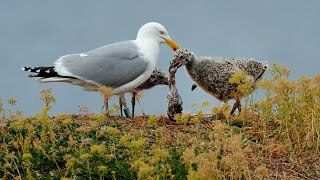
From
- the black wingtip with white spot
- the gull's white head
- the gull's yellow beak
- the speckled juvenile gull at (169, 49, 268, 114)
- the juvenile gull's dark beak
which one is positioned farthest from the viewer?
the gull's yellow beak

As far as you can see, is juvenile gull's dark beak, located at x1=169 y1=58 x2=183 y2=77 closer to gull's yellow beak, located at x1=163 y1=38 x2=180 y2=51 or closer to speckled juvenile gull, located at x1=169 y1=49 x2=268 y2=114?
speckled juvenile gull, located at x1=169 y1=49 x2=268 y2=114

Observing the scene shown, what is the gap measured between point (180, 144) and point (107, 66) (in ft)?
7.90

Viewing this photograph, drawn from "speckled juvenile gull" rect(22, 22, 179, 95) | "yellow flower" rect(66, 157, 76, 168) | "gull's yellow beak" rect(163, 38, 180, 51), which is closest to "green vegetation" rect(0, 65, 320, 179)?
"yellow flower" rect(66, 157, 76, 168)

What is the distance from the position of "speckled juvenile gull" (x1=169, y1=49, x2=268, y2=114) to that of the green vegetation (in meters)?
0.81

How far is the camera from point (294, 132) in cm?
798

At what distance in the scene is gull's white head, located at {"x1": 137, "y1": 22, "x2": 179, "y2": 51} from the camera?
34.5 ft

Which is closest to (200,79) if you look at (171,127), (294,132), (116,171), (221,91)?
(221,91)

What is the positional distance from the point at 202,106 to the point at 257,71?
7.12 feet

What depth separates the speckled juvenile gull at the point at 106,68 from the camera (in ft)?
32.2

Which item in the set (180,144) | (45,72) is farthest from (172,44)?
(180,144)

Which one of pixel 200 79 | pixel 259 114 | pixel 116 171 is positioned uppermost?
pixel 200 79

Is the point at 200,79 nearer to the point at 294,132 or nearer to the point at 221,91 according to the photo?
the point at 221,91

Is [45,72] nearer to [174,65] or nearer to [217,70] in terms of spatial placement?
[174,65]

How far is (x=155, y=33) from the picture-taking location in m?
10.6
